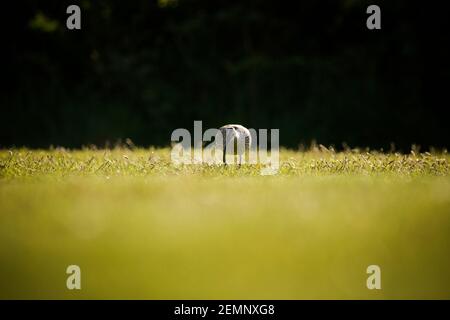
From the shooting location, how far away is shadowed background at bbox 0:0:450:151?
18.3 meters

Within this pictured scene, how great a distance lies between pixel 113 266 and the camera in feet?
13.7

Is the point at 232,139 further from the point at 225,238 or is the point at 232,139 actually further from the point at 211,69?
the point at 211,69

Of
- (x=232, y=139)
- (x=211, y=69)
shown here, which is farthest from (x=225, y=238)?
(x=211, y=69)

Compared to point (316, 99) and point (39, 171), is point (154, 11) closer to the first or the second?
point (316, 99)

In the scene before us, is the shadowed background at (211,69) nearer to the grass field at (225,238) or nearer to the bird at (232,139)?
the bird at (232,139)

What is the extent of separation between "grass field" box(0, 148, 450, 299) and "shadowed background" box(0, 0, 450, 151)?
1191 centimetres

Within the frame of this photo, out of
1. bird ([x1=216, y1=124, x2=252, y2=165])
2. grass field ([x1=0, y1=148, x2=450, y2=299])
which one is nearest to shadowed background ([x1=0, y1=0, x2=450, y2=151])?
bird ([x1=216, y1=124, x2=252, y2=165])

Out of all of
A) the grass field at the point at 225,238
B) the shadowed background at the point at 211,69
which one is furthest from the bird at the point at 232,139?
the shadowed background at the point at 211,69

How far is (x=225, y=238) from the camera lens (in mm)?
4668

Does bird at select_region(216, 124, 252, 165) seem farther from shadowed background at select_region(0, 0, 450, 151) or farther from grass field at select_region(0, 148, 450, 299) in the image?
shadowed background at select_region(0, 0, 450, 151)

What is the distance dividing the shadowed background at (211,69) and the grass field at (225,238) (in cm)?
1191

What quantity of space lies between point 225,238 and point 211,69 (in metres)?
17.4

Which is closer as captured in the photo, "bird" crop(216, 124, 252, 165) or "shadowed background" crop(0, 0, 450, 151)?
"bird" crop(216, 124, 252, 165)

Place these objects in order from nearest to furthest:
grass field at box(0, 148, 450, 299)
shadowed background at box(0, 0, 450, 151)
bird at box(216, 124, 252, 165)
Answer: grass field at box(0, 148, 450, 299)
bird at box(216, 124, 252, 165)
shadowed background at box(0, 0, 450, 151)
